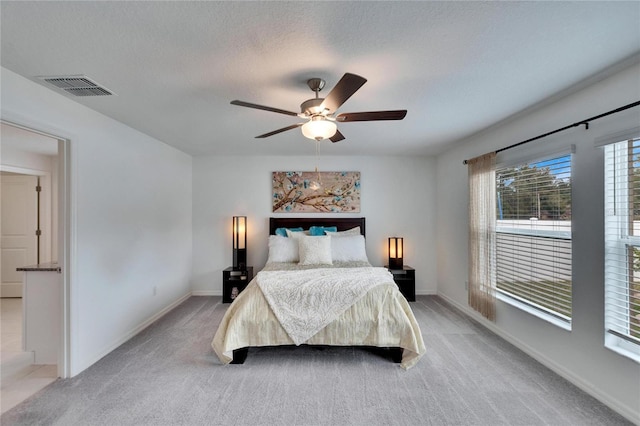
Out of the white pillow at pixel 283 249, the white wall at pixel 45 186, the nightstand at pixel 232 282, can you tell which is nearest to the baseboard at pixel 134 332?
the nightstand at pixel 232 282

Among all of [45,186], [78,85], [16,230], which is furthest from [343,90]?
[16,230]

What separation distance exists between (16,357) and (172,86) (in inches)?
124

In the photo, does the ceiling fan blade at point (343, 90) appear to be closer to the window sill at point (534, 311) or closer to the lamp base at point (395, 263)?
the window sill at point (534, 311)

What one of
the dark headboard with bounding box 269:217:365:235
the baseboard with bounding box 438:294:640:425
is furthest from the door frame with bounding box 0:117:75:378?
the baseboard with bounding box 438:294:640:425

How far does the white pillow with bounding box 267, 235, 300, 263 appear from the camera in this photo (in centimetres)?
421

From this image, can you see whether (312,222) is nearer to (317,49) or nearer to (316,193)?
(316,193)

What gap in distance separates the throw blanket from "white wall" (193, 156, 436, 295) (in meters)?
2.18

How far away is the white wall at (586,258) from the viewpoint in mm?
1902

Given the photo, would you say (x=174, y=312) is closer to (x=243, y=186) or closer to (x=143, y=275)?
(x=143, y=275)

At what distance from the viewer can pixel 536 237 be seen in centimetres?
273

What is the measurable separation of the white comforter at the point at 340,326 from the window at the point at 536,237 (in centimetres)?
131

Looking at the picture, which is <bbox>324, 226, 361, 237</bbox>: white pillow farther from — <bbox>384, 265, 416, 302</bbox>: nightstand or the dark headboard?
<bbox>384, 265, 416, 302</bbox>: nightstand

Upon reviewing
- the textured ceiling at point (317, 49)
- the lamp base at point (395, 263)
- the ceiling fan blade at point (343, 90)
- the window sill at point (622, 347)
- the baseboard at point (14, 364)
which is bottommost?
the baseboard at point (14, 364)

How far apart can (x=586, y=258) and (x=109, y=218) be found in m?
4.52
